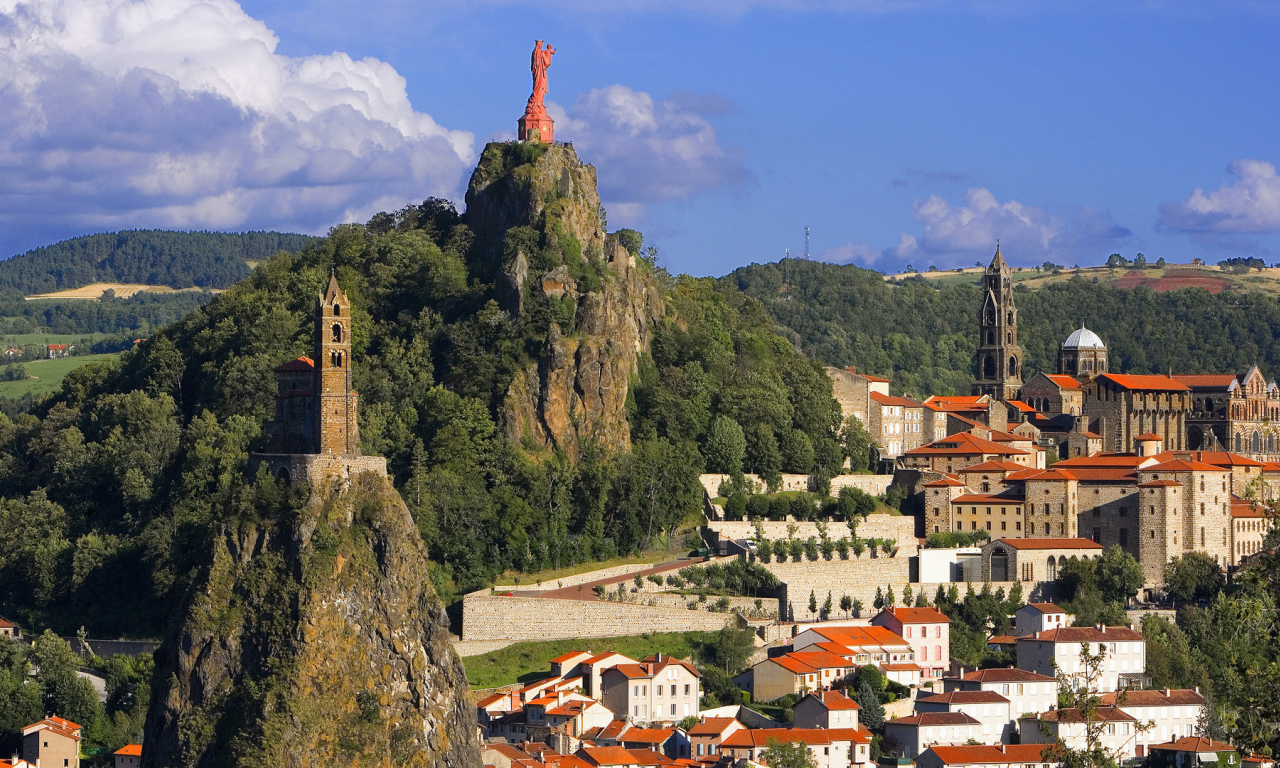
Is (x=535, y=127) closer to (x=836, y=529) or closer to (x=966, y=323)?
(x=836, y=529)

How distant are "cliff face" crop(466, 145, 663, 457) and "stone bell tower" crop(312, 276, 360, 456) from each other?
52.8 ft

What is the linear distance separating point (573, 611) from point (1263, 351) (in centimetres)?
11067

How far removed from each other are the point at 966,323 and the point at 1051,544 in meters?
94.0

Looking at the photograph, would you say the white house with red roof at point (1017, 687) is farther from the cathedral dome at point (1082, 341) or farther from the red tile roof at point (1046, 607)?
the cathedral dome at point (1082, 341)

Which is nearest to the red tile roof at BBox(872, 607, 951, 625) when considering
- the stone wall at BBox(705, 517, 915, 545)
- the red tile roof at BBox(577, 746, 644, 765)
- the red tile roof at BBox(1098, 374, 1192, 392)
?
the stone wall at BBox(705, 517, 915, 545)

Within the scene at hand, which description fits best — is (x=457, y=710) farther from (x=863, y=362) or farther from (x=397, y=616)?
(x=863, y=362)

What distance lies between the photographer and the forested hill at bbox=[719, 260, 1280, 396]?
163m

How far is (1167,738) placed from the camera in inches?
2857

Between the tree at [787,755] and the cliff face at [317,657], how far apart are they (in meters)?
9.66

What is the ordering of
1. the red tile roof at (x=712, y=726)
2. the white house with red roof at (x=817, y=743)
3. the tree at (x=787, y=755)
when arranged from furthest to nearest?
the red tile roof at (x=712, y=726), the white house with red roof at (x=817, y=743), the tree at (x=787, y=755)

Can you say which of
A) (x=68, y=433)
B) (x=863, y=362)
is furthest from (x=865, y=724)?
(x=863, y=362)

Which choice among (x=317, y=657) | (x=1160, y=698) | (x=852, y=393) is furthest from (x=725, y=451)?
(x=317, y=657)

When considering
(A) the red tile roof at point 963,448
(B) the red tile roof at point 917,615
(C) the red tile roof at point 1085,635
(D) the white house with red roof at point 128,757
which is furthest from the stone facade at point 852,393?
(D) the white house with red roof at point 128,757

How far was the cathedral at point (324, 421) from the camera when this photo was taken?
213 feet
